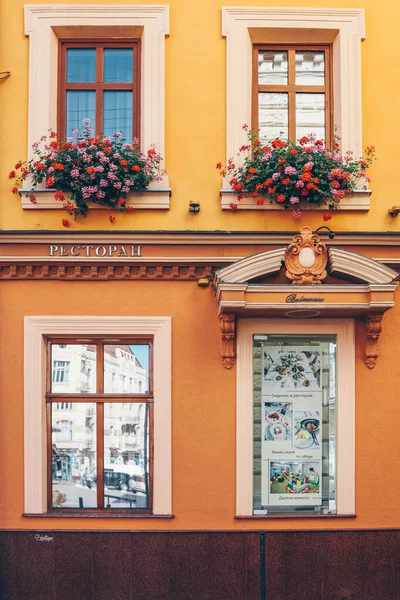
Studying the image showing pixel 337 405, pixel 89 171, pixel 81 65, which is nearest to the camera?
pixel 89 171

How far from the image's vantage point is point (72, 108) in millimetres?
10680

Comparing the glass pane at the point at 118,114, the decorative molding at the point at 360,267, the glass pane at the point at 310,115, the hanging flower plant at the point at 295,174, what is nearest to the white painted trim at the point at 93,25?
the glass pane at the point at 118,114

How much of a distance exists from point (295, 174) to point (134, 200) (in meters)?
1.92

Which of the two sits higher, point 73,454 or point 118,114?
point 118,114

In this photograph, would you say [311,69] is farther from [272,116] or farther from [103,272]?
[103,272]

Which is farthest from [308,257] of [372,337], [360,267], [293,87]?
[293,87]

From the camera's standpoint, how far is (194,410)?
10086 mm

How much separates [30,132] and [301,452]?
502 centimetres

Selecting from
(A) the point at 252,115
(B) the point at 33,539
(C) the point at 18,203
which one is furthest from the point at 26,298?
(A) the point at 252,115

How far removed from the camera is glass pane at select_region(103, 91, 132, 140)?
34.9ft

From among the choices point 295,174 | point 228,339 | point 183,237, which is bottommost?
point 228,339

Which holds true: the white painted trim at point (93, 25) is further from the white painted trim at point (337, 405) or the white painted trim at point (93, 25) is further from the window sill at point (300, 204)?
the white painted trim at point (337, 405)

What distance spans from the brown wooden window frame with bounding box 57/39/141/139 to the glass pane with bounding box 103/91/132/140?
0.05 m

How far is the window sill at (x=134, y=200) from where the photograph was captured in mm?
10211
